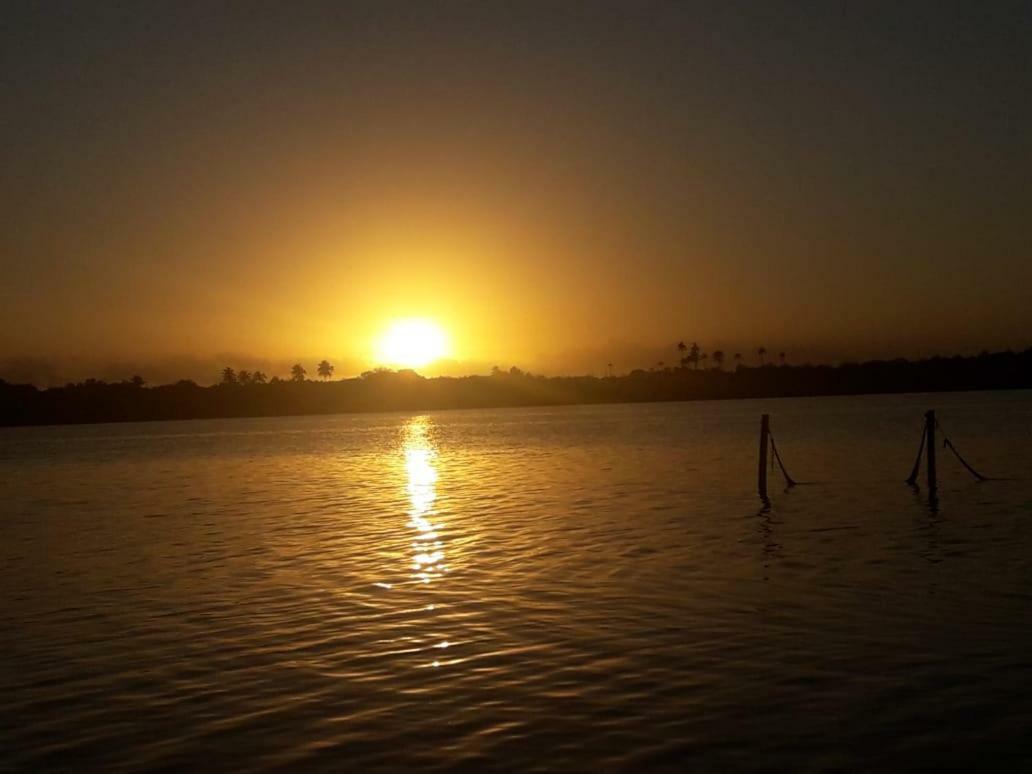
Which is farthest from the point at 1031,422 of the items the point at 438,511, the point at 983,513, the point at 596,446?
the point at 438,511

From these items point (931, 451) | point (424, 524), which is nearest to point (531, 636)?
point (424, 524)

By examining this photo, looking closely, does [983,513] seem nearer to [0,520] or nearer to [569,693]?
[569,693]

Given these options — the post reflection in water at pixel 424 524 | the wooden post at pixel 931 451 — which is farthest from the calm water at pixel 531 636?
the wooden post at pixel 931 451

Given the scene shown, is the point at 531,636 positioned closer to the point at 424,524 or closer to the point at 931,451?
the point at 424,524

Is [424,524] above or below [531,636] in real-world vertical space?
below

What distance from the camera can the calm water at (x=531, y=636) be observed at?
1073cm

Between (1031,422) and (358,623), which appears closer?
(358,623)

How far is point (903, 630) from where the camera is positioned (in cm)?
1524

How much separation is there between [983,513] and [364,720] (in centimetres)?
2518

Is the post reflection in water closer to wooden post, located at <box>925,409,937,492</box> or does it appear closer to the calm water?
the calm water

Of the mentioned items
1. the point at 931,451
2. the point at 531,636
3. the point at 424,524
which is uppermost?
the point at 931,451

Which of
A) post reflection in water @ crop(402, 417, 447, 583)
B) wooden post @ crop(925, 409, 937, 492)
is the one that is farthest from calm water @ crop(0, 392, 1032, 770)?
wooden post @ crop(925, 409, 937, 492)

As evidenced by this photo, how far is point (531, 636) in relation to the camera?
613 inches

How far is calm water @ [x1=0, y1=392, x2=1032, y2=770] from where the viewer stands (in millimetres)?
10734
